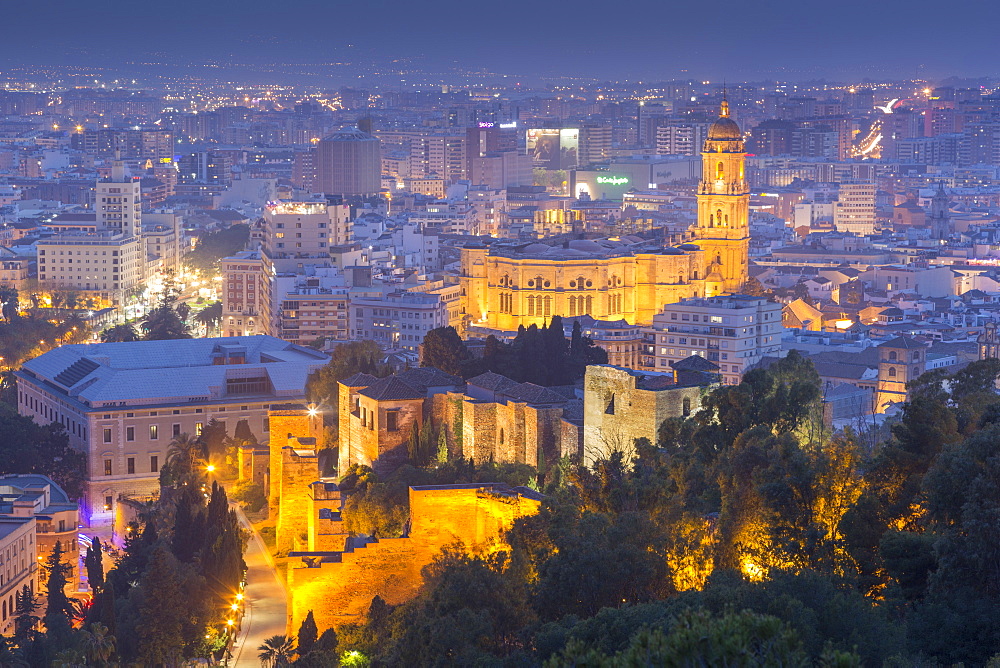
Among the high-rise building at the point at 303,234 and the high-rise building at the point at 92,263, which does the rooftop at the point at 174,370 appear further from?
the high-rise building at the point at 92,263

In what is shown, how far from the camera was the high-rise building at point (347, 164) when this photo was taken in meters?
108

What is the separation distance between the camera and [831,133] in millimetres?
135125

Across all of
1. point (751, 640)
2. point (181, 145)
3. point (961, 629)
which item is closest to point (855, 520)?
point (961, 629)

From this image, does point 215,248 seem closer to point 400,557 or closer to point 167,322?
point 167,322

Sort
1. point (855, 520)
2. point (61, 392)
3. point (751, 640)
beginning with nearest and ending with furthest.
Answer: point (751, 640), point (855, 520), point (61, 392)

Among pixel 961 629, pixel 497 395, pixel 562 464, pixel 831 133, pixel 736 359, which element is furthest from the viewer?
pixel 831 133

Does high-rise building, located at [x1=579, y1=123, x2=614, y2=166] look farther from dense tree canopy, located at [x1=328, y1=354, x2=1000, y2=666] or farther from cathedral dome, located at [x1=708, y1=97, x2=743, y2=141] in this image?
dense tree canopy, located at [x1=328, y1=354, x2=1000, y2=666]

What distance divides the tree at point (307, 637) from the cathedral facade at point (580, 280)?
2780cm

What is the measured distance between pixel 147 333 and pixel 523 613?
35.7 metres

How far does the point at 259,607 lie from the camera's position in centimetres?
2541

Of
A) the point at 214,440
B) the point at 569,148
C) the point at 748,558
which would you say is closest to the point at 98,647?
the point at 748,558

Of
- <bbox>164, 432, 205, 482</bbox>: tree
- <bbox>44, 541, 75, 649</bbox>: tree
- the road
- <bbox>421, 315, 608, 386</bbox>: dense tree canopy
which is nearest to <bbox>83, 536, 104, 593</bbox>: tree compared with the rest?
<bbox>44, 541, 75, 649</bbox>: tree

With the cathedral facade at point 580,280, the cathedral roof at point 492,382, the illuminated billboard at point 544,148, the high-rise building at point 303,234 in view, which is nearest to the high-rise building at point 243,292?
the high-rise building at point 303,234

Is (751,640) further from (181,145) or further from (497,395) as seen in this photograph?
(181,145)
